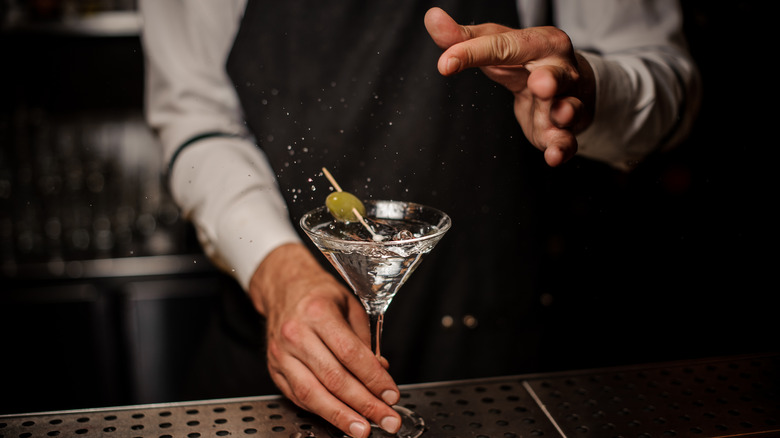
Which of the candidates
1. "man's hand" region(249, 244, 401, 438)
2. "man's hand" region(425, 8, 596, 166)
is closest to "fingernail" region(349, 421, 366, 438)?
"man's hand" region(249, 244, 401, 438)

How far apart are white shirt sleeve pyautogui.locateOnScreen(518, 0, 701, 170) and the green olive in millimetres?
338

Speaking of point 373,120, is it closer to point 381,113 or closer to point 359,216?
point 381,113

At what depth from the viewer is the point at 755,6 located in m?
1.11

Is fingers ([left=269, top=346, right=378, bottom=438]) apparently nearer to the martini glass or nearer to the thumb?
the martini glass

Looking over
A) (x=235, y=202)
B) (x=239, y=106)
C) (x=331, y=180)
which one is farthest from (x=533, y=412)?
(x=239, y=106)

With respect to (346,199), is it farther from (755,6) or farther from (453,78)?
(755,6)

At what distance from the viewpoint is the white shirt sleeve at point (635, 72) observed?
2.98 ft

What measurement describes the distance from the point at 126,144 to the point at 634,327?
1.91 meters

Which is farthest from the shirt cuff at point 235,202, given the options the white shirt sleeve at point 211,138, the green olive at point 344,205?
the green olive at point 344,205

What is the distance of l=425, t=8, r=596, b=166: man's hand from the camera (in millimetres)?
705

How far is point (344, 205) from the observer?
78 cm

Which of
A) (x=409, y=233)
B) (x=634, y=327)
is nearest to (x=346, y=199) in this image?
(x=409, y=233)

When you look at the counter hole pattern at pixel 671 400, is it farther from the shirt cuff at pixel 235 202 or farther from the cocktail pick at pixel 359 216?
the shirt cuff at pixel 235 202

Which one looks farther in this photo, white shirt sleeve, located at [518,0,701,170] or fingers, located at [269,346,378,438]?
white shirt sleeve, located at [518,0,701,170]
